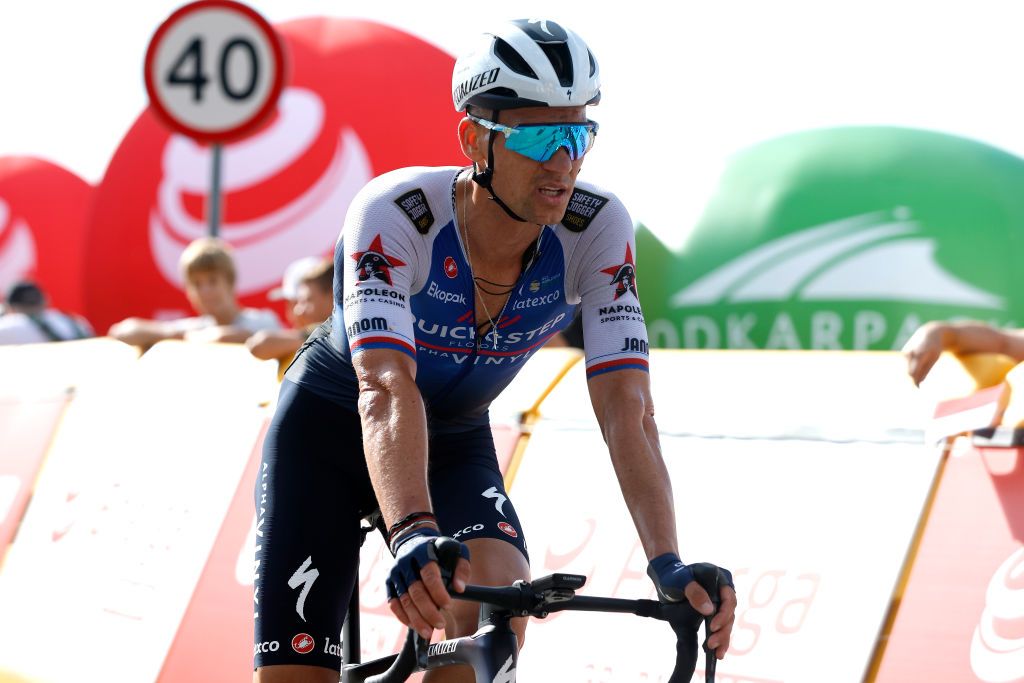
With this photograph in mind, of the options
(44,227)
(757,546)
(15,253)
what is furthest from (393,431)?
(44,227)

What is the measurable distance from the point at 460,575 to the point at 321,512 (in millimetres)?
1021

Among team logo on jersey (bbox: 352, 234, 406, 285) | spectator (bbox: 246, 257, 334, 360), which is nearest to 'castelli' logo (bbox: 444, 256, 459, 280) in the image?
team logo on jersey (bbox: 352, 234, 406, 285)

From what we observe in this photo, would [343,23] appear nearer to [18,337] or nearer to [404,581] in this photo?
[18,337]

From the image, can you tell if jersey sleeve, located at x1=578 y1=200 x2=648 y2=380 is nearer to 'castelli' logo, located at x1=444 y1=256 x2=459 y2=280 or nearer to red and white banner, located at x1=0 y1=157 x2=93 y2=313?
'castelli' logo, located at x1=444 y1=256 x2=459 y2=280

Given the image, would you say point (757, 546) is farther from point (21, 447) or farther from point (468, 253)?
point (21, 447)

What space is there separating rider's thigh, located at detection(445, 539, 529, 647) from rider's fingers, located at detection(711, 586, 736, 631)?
22.4 inches

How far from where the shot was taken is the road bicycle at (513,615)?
259cm

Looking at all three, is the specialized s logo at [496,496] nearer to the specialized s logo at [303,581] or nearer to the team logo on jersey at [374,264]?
the specialized s logo at [303,581]

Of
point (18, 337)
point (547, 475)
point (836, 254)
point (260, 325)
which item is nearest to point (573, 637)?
point (547, 475)

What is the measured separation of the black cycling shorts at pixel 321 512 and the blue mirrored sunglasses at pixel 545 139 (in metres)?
0.91

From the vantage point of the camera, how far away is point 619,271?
337 cm

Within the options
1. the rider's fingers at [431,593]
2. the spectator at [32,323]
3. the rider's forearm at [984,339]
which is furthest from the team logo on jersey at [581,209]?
the spectator at [32,323]

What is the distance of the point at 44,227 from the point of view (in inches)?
1203

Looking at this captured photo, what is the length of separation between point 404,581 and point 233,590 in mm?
3303
